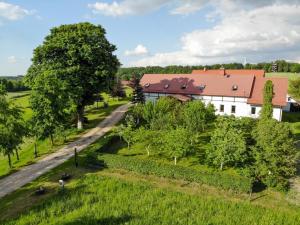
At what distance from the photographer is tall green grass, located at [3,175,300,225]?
18.2m

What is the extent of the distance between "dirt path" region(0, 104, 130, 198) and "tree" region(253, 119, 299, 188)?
19.9 metres

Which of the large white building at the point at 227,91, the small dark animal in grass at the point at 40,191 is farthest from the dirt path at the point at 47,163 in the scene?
the large white building at the point at 227,91

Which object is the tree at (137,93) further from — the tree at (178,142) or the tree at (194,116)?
the tree at (178,142)

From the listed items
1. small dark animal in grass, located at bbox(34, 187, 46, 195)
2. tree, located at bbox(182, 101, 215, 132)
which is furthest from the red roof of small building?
small dark animal in grass, located at bbox(34, 187, 46, 195)

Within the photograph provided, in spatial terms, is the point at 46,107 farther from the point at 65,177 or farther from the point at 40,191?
the point at 40,191

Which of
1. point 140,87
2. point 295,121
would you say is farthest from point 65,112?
point 295,121

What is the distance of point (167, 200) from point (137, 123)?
22.2 metres

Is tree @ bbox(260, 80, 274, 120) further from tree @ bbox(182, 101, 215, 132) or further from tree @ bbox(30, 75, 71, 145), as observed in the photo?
tree @ bbox(30, 75, 71, 145)

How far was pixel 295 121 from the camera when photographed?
47.1 metres

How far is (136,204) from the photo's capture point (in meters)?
20.3

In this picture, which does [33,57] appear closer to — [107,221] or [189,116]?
[189,116]

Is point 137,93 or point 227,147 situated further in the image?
point 137,93

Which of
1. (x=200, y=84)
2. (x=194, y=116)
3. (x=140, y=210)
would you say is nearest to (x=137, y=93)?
(x=200, y=84)

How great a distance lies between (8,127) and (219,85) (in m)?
36.7
